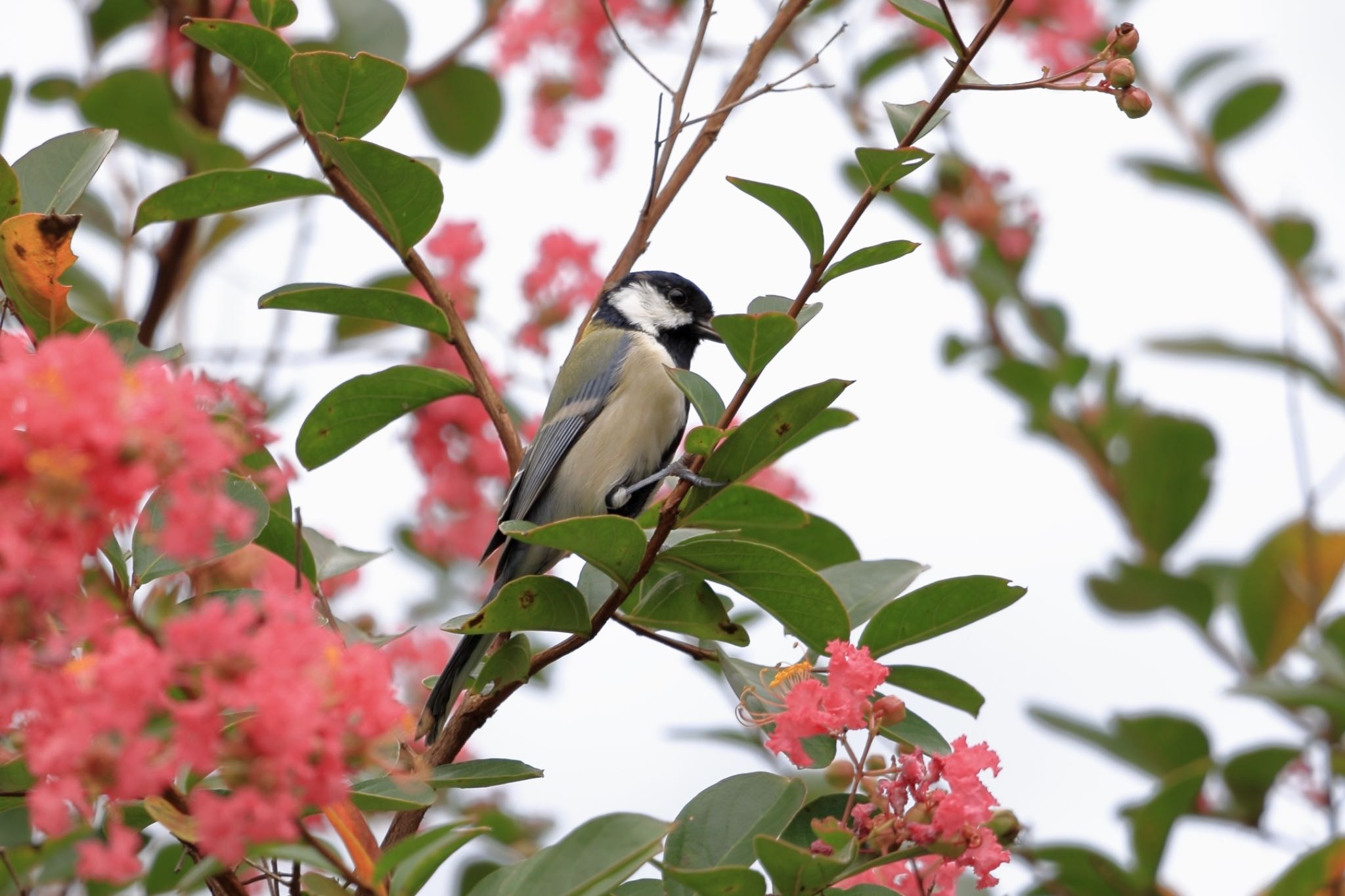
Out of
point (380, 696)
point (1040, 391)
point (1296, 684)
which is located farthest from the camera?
point (1040, 391)

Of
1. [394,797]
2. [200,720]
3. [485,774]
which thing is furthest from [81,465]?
[485,774]

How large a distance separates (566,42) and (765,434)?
8.95 ft

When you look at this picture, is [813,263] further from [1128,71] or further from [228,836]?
[228,836]

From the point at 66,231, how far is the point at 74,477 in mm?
800

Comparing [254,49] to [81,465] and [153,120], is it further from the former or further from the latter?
[81,465]

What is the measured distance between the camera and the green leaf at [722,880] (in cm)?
138

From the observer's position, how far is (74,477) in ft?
3.29

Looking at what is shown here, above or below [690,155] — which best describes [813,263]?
below

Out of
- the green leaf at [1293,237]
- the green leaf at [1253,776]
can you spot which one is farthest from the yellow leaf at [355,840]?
the green leaf at [1293,237]

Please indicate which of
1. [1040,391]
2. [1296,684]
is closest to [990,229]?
[1040,391]

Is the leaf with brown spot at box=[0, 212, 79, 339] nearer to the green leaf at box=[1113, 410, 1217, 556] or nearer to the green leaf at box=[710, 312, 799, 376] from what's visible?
the green leaf at box=[710, 312, 799, 376]

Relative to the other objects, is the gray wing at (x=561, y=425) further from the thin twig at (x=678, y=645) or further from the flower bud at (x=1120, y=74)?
the flower bud at (x=1120, y=74)

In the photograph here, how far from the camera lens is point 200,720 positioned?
39.8 inches

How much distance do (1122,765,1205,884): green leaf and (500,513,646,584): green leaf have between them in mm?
1233
